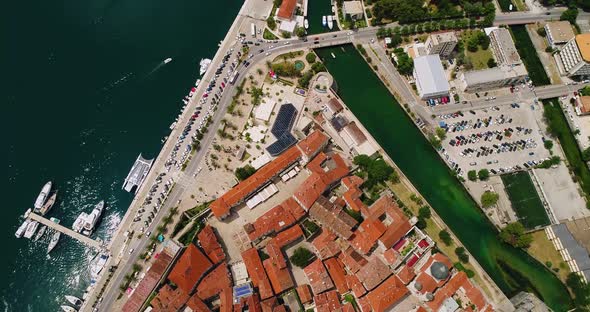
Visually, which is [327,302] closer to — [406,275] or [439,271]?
[406,275]

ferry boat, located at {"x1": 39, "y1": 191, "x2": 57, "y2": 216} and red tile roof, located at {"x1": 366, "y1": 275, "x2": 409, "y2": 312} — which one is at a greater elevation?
red tile roof, located at {"x1": 366, "y1": 275, "x2": 409, "y2": 312}

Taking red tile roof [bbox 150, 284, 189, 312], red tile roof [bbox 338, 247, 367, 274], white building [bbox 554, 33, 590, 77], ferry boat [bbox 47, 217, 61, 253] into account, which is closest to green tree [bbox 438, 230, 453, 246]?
red tile roof [bbox 338, 247, 367, 274]

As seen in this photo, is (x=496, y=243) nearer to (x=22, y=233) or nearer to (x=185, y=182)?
(x=185, y=182)

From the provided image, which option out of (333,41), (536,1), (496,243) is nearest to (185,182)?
(333,41)

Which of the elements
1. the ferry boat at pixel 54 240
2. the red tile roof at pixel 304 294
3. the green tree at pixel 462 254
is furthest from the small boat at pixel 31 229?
the green tree at pixel 462 254

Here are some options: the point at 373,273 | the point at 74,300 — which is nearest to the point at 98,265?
the point at 74,300

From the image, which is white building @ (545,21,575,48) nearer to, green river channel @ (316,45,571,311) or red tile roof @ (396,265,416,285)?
green river channel @ (316,45,571,311)

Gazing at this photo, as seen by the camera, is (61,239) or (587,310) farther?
(61,239)
